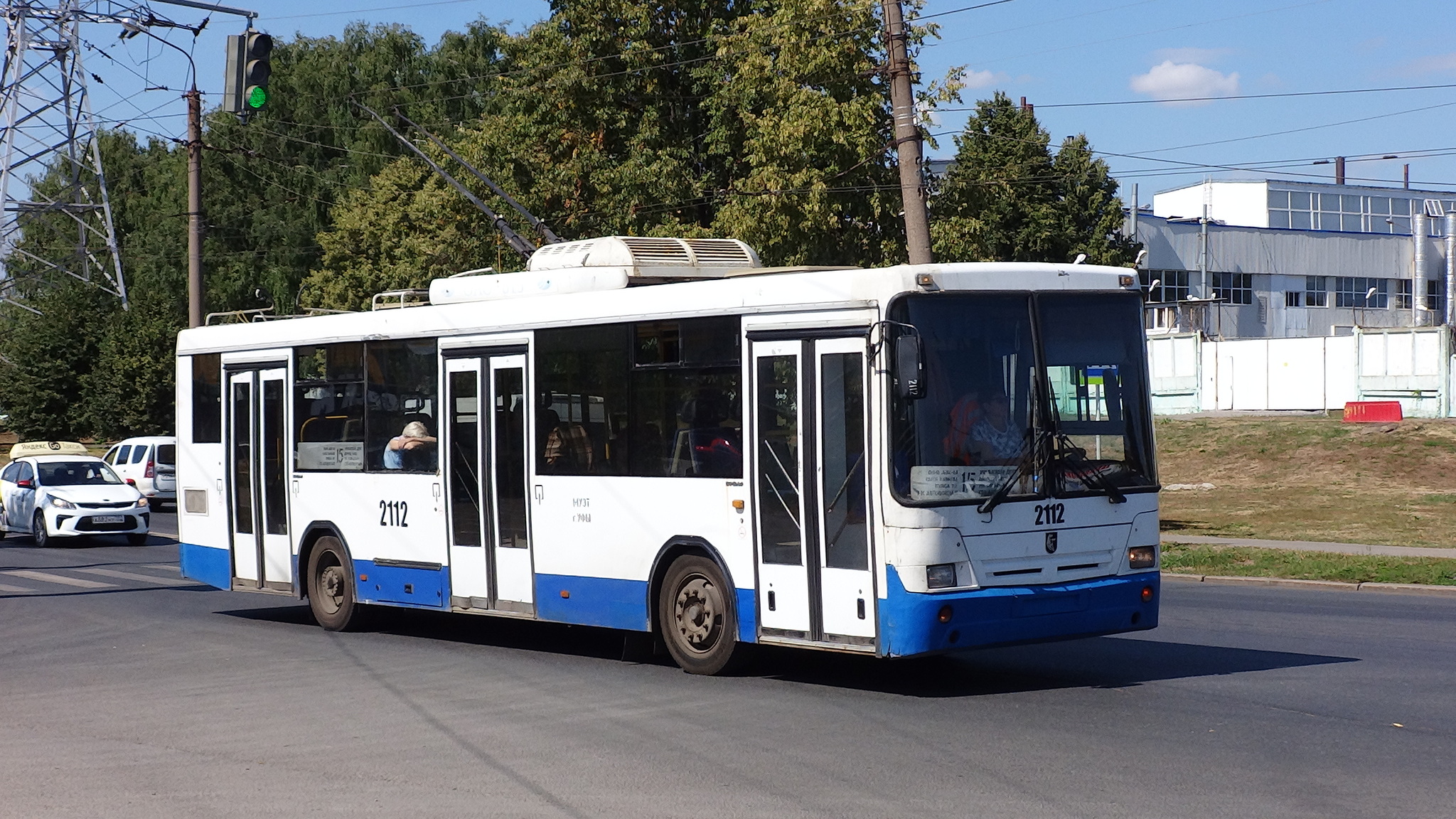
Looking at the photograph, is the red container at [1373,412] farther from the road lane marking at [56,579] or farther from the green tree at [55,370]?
the green tree at [55,370]

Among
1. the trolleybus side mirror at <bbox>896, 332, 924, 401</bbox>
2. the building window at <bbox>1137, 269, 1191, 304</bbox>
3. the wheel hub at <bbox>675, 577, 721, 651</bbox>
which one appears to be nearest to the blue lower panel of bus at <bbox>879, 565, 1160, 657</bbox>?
the trolleybus side mirror at <bbox>896, 332, 924, 401</bbox>

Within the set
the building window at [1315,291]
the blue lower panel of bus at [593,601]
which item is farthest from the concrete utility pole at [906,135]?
the building window at [1315,291]

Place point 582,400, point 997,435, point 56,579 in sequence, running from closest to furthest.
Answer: point 997,435
point 582,400
point 56,579

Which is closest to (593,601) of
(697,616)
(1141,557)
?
(697,616)

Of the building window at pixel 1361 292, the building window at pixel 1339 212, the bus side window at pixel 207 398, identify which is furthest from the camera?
the building window at pixel 1339 212

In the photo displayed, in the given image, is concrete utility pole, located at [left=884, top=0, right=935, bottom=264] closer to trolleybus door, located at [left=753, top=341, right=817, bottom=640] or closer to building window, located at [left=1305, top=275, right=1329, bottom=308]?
trolleybus door, located at [left=753, top=341, right=817, bottom=640]

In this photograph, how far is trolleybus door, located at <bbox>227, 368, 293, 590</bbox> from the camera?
15.8m

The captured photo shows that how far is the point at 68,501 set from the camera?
91.1 feet

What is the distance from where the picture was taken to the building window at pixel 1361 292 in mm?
78438

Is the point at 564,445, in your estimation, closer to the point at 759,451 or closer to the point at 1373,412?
the point at 759,451

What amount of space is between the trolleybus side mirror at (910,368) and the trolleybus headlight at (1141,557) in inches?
81.6

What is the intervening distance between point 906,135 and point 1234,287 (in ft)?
194

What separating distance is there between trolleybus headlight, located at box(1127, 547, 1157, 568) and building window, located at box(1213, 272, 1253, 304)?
65277 millimetres

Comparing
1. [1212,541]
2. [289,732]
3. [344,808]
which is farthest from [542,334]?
[1212,541]
